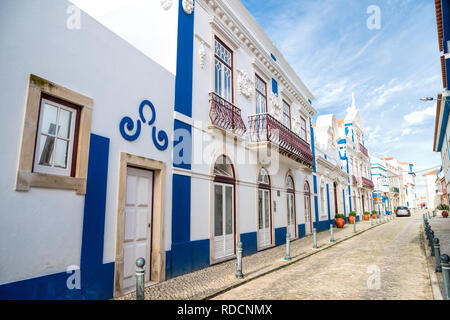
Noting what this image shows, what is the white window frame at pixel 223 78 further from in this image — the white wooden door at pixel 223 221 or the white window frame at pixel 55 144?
the white window frame at pixel 55 144

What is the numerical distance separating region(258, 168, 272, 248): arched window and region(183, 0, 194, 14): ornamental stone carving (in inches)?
236

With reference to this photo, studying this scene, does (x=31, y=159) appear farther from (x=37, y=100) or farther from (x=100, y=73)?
(x=100, y=73)

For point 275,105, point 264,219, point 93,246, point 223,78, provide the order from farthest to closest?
point 275,105, point 264,219, point 223,78, point 93,246

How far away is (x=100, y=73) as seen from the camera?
16.8 ft

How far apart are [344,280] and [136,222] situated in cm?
Answer: 455

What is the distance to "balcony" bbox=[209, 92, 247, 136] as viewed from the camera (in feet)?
27.2

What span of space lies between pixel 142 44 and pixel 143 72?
65cm

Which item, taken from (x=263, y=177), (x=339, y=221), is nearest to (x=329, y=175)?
(x=339, y=221)

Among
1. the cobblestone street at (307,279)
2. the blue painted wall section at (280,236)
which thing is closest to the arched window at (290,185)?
the blue painted wall section at (280,236)

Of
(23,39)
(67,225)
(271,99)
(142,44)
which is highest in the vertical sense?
(271,99)

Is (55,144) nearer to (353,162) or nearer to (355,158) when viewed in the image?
(353,162)

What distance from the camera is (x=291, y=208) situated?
13.7 metres

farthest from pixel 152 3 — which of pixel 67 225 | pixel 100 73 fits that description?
pixel 67 225

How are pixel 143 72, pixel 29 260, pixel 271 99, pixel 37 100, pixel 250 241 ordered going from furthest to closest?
pixel 271 99, pixel 250 241, pixel 143 72, pixel 37 100, pixel 29 260
